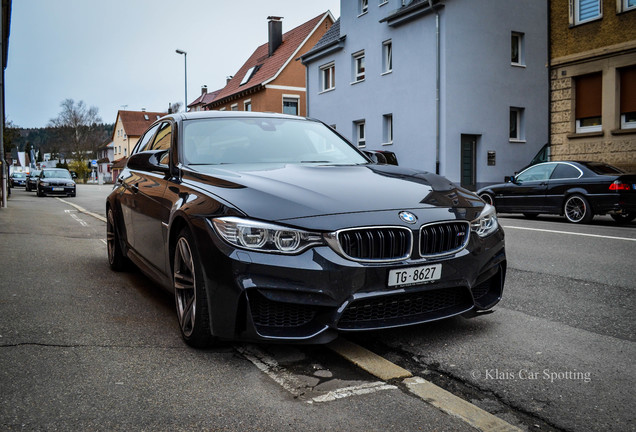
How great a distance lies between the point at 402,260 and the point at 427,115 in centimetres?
2173

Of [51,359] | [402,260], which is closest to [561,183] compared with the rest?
[402,260]

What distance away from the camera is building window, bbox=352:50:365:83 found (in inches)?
1155

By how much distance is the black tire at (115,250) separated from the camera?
A: 6.46 metres

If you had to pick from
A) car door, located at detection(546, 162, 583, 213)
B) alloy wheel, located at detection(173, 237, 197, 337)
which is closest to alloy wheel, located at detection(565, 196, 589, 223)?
car door, located at detection(546, 162, 583, 213)

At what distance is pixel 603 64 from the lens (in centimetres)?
2009

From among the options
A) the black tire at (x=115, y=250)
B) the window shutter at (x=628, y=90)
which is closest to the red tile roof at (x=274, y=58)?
the window shutter at (x=628, y=90)

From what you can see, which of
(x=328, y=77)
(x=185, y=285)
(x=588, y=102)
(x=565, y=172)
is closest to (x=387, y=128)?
(x=328, y=77)

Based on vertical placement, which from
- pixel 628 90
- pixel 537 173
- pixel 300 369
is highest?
pixel 628 90

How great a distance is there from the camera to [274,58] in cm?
4350

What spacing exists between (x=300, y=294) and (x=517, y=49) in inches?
985

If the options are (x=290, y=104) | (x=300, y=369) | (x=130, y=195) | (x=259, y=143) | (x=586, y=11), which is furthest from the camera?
(x=290, y=104)

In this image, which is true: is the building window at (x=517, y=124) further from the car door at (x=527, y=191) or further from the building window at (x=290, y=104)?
the building window at (x=290, y=104)

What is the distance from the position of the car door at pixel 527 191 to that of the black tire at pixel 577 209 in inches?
26.5

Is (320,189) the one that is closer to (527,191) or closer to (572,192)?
(572,192)
